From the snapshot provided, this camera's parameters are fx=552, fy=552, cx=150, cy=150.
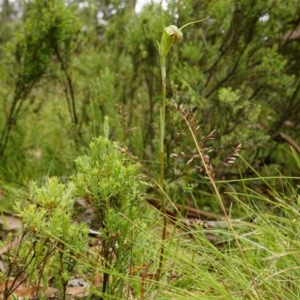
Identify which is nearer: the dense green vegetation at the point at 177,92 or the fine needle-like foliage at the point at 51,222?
the fine needle-like foliage at the point at 51,222

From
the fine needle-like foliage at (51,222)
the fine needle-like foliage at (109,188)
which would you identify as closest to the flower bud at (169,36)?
the fine needle-like foliage at (109,188)

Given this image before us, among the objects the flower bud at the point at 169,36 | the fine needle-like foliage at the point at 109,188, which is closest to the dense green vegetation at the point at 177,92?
the fine needle-like foliage at the point at 109,188

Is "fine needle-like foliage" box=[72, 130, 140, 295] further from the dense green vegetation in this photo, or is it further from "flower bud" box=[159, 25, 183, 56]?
the dense green vegetation

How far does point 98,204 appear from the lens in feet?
4.85

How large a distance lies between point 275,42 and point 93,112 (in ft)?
3.91

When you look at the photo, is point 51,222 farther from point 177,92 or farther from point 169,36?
point 177,92

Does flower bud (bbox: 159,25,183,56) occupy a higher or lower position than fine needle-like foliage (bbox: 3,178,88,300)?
higher

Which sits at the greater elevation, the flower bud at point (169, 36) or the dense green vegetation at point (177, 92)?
the flower bud at point (169, 36)

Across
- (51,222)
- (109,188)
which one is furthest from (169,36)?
(51,222)

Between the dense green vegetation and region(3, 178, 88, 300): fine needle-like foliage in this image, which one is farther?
the dense green vegetation

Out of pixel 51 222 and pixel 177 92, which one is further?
pixel 177 92

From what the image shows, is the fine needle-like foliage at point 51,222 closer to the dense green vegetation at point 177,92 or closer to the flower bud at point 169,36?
the flower bud at point 169,36

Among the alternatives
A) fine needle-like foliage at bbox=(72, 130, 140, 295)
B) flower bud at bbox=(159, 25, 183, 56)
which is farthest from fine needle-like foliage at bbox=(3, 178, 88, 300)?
flower bud at bbox=(159, 25, 183, 56)

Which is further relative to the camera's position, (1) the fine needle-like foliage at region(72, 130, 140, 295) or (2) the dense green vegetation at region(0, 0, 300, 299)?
(2) the dense green vegetation at region(0, 0, 300, 299)
